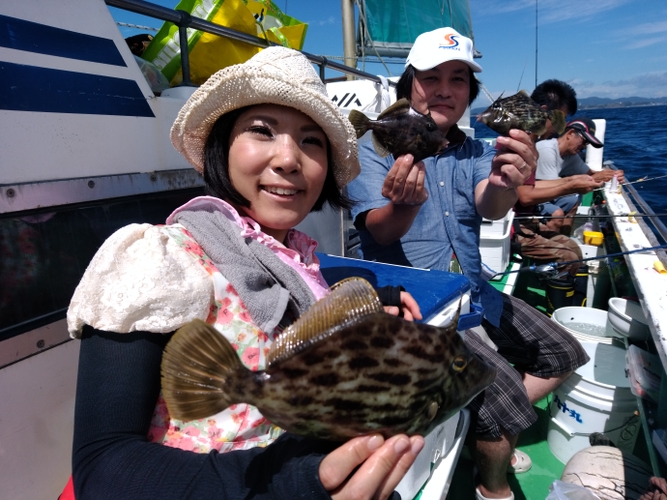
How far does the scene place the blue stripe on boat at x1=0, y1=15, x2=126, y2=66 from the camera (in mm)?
1673

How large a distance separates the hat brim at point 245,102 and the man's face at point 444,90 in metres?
1.40

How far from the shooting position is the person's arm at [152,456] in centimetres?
109

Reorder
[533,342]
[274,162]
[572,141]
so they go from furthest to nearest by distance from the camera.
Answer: [572,141], [533,342], [274,162]

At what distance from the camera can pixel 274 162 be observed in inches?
61.8

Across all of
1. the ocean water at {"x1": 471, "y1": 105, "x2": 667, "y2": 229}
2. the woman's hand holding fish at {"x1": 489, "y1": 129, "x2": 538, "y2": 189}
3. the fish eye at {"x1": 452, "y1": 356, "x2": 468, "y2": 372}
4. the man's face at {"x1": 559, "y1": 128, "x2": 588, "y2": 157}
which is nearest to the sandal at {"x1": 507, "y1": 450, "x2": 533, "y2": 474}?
the woman's hand holding fish at {"x1": 489, "y1": 129, "x2": 538, "y2": 189}

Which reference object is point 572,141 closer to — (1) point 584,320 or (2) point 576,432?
(1) point 584,320

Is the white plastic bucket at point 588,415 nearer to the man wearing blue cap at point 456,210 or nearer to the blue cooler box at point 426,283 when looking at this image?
the man wearing blue cap at point 456,210

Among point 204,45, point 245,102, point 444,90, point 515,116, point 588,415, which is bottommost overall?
point 588,415

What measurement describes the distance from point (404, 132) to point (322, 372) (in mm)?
1899

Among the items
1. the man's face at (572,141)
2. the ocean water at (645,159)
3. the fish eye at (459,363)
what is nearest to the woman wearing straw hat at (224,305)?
the fish eye at (459,363)

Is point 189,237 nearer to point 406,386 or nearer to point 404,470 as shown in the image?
point 406,386

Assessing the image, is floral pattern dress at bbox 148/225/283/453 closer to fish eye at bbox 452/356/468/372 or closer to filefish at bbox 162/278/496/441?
filefish at bbox 162/278/496/441

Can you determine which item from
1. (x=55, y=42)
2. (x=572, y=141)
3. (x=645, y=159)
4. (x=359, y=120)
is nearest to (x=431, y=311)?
(x=359, y=120)

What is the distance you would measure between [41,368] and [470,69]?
3152 mm
